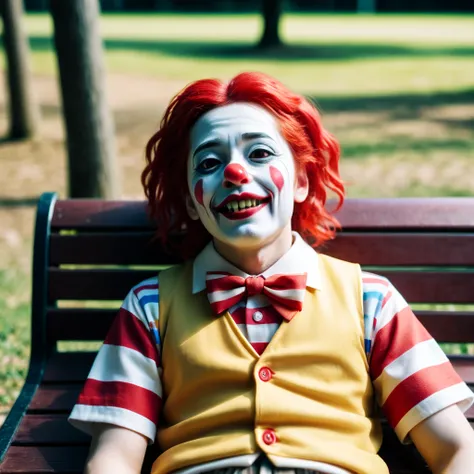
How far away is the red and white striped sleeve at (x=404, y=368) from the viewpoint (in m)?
2.29

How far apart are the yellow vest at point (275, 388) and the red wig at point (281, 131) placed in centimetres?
36

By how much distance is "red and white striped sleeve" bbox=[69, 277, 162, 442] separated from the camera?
2.34 metres

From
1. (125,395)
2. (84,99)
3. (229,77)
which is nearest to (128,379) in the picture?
(125,395)

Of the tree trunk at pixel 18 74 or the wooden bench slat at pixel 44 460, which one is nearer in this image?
the wooden bench slat at pixel 44 460

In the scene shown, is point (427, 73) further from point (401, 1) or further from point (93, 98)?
point (401, 1)

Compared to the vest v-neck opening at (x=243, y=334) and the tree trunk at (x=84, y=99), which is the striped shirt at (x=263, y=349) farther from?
the tree trunk at (x=84, y=99)

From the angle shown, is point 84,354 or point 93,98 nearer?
point 84,354

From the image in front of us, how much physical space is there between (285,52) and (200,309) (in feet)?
67.4

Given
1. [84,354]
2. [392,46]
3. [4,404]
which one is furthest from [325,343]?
[392,46]

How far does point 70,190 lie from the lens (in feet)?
21.0

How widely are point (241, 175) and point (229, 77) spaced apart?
14.9 meters

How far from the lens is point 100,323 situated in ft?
9.73

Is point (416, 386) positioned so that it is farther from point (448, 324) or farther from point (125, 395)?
point (125, 395)

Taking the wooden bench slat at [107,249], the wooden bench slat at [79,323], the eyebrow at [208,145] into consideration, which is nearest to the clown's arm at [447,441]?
the eyebrow at [208,145]
